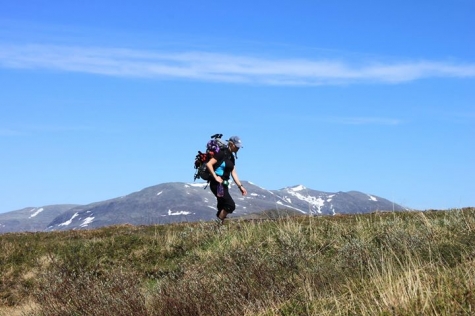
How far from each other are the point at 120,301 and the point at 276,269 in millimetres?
2549

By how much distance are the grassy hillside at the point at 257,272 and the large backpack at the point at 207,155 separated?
1.50 m

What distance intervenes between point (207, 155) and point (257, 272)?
830 cm

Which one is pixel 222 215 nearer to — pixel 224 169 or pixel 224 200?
pixel 224 200

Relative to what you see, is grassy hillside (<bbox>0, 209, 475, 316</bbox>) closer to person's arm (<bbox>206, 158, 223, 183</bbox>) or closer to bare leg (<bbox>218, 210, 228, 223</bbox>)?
bare leg (<bbox>218, 210, 228, 223</bbox>)

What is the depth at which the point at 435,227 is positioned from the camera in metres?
13.0

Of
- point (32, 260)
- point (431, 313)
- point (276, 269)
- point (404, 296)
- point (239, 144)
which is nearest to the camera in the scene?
point (431, 313)

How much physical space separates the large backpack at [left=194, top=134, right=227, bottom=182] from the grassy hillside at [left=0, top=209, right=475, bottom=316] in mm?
1505

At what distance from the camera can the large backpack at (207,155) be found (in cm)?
1784

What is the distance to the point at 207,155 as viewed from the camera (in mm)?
18094

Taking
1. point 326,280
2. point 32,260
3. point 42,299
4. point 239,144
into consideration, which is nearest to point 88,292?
point 42,299

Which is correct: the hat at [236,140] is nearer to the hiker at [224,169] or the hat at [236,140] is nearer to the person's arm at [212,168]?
the hiker at [224,169]

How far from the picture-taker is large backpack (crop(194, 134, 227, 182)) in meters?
17.8

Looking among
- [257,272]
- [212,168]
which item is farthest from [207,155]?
[257,272]

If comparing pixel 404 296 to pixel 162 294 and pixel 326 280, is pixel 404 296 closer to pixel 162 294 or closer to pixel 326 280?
pixel 326 280
